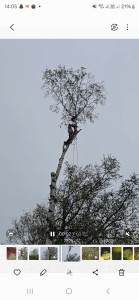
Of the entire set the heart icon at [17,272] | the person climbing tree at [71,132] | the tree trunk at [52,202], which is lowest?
the heart icon at [17,272]

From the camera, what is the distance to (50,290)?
14.3 ft

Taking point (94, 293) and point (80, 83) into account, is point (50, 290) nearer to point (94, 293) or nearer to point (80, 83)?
point (94, 293)

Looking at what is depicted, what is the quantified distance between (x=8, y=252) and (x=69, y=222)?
2.23 metres

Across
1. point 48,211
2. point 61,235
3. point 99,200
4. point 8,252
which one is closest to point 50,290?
point 8,252
